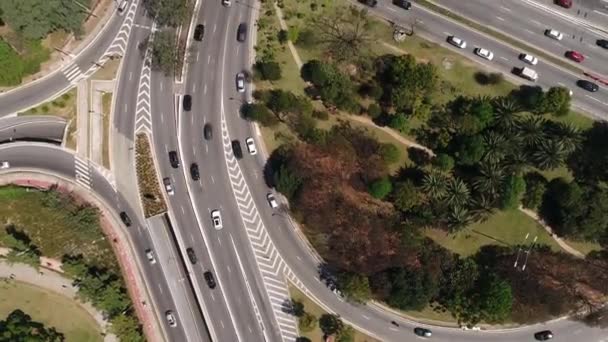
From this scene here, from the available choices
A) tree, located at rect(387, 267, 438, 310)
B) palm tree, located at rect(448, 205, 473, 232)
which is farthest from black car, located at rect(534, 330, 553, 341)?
palm tree, located at rect(448, 205, 473, 232)

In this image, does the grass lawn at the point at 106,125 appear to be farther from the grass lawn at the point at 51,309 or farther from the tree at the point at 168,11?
the grass lawn at the point at 51,309

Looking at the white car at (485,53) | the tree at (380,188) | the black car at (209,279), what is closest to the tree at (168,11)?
the black car at (209,279)

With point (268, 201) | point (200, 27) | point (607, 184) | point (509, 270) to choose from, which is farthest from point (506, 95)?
point (200, 27)

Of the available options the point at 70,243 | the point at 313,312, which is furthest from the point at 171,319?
the point at 313,312

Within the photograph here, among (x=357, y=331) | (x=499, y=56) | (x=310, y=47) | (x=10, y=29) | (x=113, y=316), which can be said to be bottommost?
(x=113, y=316)

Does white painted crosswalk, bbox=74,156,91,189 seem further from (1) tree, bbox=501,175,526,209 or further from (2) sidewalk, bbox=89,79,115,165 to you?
(1) tree, bbox=501,175,526,209

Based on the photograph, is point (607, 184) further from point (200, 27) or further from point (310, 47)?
point (200, 27)
